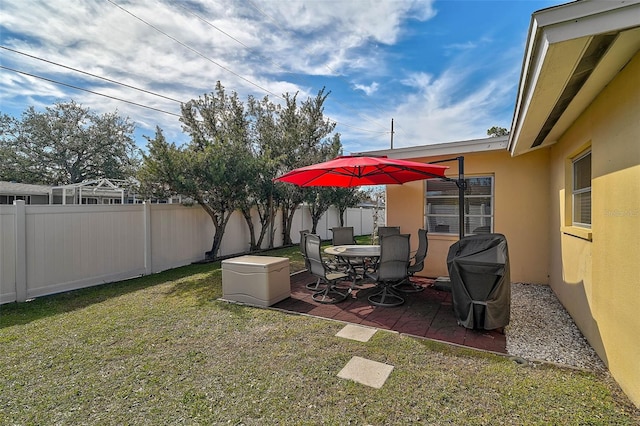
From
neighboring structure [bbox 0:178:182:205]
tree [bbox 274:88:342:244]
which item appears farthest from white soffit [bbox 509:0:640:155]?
neighboring structure [bbox 0:178:182:205]

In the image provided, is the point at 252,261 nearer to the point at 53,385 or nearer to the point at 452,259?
the point at 53,385

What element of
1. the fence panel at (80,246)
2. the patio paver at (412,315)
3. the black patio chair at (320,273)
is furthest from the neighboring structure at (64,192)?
the patio paver at (412,315)

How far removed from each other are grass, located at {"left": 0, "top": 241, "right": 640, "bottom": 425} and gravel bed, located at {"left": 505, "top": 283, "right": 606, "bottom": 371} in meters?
0.29

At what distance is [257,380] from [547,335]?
11.8 ft

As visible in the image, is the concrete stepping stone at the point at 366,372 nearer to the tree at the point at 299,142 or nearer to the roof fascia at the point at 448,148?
the roof fascia at the point at 448,148

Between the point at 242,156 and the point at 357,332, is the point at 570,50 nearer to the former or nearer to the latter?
the point at 357,332

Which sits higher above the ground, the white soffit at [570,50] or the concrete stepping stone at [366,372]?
the white soffit at [570,50]

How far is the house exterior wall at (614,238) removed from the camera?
7.60 ft

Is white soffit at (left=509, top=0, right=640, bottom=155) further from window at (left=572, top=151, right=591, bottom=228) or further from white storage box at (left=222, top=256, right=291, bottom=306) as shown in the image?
white storage box at (left=222, top=256, right=291, bottom=306)

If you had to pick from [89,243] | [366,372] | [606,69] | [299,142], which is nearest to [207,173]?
[89,243]

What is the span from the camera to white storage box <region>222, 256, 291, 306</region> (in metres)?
4.84

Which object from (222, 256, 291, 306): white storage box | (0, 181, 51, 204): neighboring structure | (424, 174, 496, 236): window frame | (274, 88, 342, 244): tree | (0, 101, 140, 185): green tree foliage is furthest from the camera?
(0, 101, 140, 185): green tree foliage

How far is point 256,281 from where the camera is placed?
4887 mm

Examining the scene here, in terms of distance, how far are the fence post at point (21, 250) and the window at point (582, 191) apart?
8784mm
